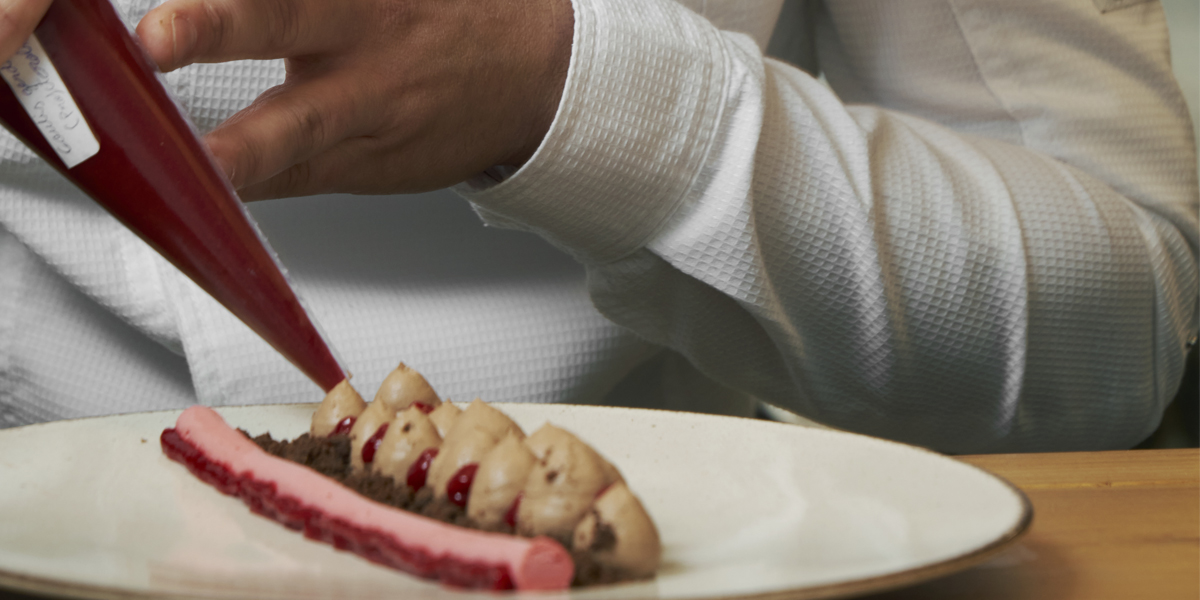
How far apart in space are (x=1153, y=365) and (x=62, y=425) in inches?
32.1

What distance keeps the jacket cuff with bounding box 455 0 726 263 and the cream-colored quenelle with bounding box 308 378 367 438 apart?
18 cm

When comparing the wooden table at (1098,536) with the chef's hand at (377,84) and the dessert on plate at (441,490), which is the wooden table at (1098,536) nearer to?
the dessert on plate at (441,490)

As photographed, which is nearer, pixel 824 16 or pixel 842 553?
pixel 842 553

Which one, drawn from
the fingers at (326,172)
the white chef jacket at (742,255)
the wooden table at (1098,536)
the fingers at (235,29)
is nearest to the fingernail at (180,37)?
the fingers at (235,29)

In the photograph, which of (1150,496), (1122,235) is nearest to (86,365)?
(1150,496)

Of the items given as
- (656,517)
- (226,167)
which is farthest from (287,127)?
(656,517)

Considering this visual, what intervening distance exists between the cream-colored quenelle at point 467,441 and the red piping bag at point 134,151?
0.37ft

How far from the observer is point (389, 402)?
45cm

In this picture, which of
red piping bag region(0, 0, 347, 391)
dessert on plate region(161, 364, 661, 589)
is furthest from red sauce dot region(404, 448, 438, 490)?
red piping bag region(0, 0, 347, 391)

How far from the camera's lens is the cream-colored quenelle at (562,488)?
29 centimetres

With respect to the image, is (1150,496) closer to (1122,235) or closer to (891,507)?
(891,507)

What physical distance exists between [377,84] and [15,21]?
17 cm

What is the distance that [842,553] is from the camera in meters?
0.28

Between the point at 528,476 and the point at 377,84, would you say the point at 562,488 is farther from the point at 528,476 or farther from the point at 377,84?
the point at 377,84
